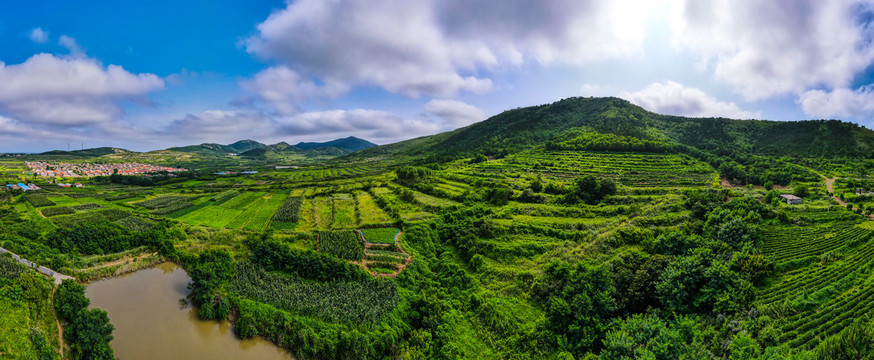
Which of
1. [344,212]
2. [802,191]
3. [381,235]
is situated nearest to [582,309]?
[381,235]

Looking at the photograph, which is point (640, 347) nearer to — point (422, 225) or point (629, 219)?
point (629, 219)

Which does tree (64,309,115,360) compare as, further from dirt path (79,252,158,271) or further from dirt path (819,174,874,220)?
dirt path (819,174,874,220)

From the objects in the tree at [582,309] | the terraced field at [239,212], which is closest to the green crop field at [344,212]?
the terraced field at [239,212]

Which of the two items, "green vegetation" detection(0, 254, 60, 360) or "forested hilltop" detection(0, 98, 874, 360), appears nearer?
"forested hilltop" detection(0, 98, 874, 360)

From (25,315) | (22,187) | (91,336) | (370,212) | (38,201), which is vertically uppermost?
(22,187)

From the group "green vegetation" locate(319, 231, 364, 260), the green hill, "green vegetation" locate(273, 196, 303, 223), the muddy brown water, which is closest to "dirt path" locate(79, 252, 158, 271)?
the muddy brown water

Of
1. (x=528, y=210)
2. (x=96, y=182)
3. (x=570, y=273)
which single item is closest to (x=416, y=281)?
(x=570, y=273)

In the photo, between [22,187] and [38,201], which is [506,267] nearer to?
[38,201]
